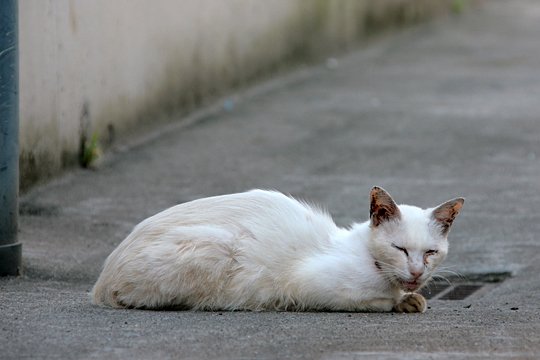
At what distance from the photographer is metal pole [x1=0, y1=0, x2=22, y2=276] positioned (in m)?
5.91

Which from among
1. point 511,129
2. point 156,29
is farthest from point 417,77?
point 156,29

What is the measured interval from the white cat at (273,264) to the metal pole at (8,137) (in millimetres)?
1026

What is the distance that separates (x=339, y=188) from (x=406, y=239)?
146 inches

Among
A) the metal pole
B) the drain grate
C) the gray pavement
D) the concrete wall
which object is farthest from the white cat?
the concrete wall

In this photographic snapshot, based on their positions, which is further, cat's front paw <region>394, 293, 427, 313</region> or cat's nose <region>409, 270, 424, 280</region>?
cat's front paw <region>394, 293, 427, 313</region>

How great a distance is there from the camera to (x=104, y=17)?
9633 millimetres

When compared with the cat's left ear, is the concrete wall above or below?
above

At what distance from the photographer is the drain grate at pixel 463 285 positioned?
6.52 meters

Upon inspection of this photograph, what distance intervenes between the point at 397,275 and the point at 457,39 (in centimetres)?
1258

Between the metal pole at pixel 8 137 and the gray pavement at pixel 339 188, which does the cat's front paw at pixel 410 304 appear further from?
the metal pole at pixel 8 137

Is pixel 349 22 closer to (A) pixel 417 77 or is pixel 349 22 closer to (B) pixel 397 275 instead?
(A) pixel 417 77

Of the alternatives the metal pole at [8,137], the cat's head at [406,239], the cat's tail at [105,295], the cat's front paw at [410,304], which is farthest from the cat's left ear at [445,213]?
the metal pole at [8,137]

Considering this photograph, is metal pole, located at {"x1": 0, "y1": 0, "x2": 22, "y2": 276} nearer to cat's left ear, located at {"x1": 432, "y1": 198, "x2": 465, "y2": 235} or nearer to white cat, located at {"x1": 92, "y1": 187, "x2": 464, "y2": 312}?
white cat, located at {"x1": 92, "y1": 187, "x2": 464, "y2": 312}

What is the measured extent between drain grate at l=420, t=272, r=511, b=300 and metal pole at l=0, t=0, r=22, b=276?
2.47m
